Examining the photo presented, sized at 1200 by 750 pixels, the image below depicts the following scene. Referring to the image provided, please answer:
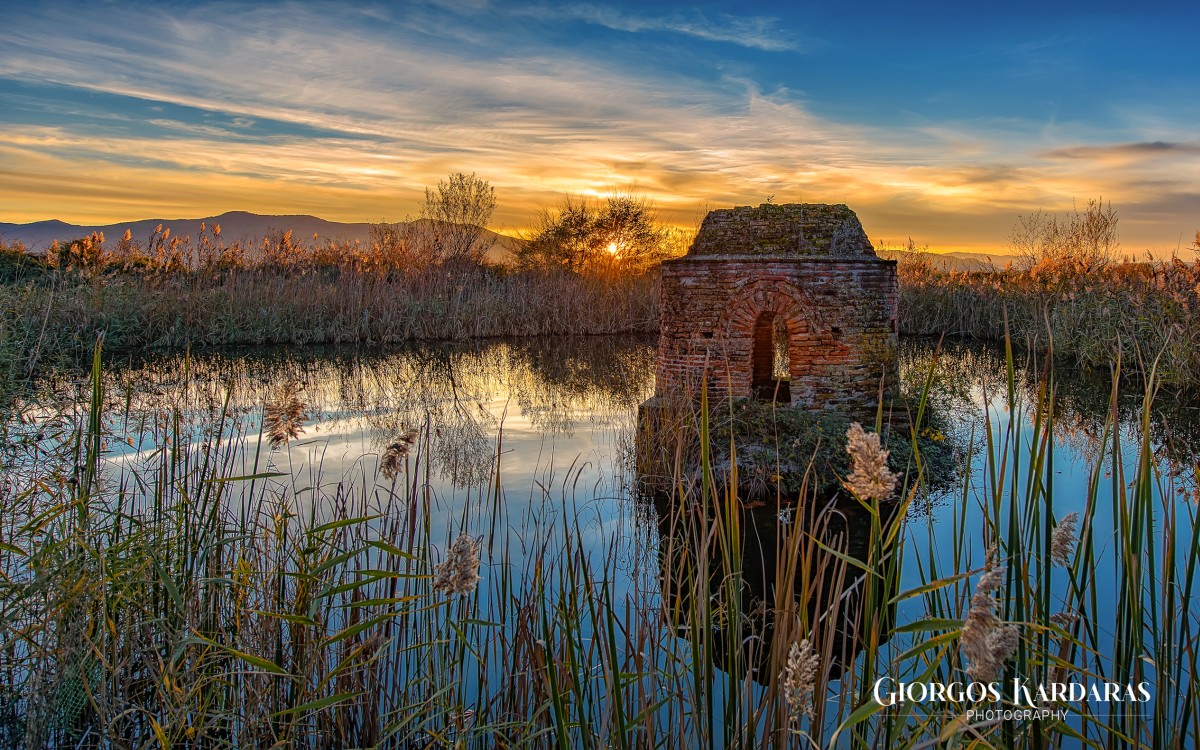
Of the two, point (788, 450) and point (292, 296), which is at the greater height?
point (292, 296)

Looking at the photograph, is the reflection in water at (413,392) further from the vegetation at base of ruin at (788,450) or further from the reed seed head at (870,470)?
the reed seed head at (870,470)

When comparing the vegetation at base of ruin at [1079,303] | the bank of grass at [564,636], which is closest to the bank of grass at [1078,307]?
the vegetation at base of ruin at [1079,303]

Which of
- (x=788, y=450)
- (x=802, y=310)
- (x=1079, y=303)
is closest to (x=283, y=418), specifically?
(x=788, y=450)

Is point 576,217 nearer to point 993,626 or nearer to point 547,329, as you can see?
point 547,329

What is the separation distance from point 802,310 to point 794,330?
0.25 m

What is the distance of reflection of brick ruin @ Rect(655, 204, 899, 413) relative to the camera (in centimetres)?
865

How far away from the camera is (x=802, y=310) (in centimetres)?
872

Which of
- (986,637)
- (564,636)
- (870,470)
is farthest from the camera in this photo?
(564,636)

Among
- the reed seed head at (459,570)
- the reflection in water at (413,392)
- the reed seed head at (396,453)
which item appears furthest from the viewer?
the reflection in water at (413,392)

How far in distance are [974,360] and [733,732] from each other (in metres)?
16.6

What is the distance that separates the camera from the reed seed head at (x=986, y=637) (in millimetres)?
1011

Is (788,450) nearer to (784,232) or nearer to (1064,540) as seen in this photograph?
(784,232)

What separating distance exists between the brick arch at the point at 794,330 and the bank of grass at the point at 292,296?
11.5 meters

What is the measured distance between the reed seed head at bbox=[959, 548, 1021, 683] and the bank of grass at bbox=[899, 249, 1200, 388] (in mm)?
5847
